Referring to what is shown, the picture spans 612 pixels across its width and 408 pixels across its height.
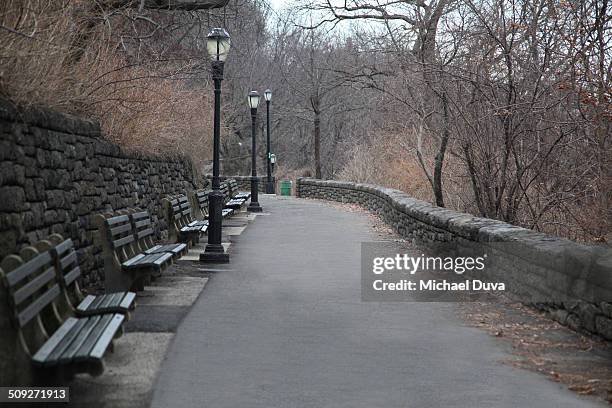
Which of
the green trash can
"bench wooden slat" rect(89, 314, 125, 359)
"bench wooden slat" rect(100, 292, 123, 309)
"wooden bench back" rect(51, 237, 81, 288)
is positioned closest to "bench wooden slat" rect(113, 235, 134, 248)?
"wooden bench back" rect(51, 237, 81, 288)

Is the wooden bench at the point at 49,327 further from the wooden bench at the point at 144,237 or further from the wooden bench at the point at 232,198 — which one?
the wooden bench at the point at 232,198

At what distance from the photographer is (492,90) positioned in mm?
12125

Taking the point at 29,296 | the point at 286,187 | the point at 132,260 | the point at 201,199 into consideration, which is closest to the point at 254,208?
the point at 201,199

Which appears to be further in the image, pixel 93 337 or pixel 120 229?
pixel 120 229

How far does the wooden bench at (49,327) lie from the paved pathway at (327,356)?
607 mm

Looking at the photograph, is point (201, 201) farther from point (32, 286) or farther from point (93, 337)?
point (32, 286)

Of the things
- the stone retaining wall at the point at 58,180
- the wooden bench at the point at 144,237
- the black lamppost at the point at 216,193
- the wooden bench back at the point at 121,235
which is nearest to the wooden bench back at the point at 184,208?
the stone retaining wall at the point at 58,180

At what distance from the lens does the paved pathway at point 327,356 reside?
5.02 metres

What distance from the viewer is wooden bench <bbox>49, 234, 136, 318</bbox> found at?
5.42 meters

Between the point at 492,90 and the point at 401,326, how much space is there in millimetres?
5960

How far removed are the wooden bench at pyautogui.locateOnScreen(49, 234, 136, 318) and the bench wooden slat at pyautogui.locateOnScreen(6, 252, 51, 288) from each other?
0.26m

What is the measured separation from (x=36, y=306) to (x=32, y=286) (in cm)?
12

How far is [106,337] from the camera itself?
185 inches

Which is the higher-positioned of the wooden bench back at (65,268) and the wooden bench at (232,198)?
the wooden bench back at (65,268)
